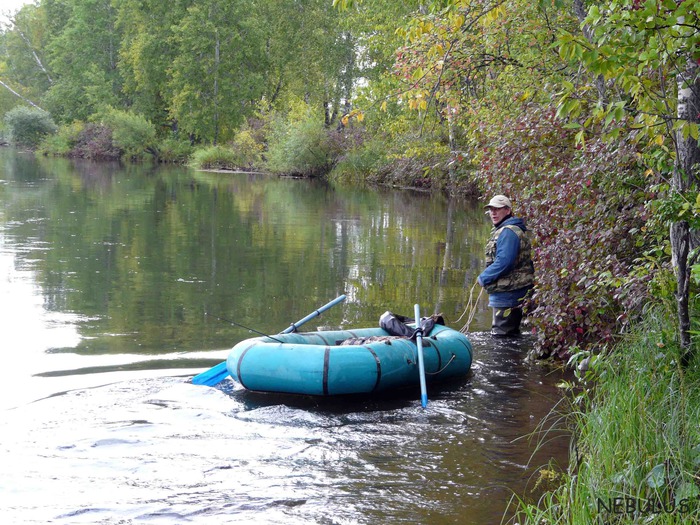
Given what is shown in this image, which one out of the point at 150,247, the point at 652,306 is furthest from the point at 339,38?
the point at 652,306

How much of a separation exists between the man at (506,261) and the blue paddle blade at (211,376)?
3.20 meters

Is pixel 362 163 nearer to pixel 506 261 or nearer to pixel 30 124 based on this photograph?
pixel 506 261

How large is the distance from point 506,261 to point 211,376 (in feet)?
11.9

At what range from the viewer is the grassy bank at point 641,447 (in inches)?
152

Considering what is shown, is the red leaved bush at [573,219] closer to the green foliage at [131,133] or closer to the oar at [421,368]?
the oar at [421,368]

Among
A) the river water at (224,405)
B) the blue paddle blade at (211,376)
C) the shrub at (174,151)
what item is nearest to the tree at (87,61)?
the shrub at (174,151)

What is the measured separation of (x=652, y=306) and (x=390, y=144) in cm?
2971

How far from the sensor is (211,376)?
7414 mm

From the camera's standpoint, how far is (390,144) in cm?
3478

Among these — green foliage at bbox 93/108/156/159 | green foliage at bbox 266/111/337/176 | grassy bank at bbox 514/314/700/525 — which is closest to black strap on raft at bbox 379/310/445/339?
grassy bank at bbox 514/314/700/525

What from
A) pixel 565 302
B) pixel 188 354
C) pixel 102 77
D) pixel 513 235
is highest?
pixel 102 77

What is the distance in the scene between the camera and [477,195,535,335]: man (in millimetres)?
8914

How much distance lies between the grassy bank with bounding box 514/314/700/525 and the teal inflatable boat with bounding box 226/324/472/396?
2.22 metres

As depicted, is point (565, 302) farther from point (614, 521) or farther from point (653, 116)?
point (614, 521)
